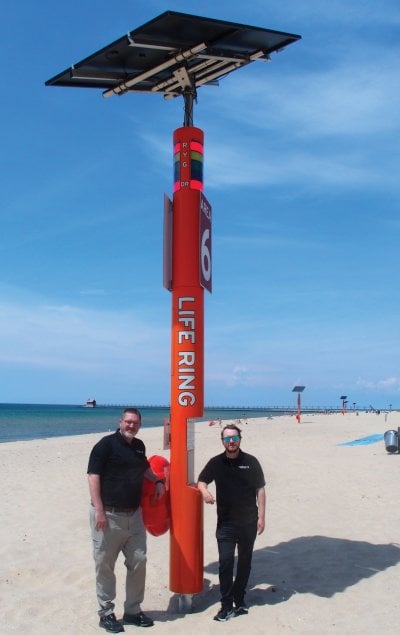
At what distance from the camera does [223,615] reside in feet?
17.1

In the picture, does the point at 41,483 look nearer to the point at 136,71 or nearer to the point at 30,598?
the point at 30,598

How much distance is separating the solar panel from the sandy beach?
17.4 feet

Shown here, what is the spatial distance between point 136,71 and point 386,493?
8273 mm

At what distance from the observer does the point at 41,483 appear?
1310 centimetres

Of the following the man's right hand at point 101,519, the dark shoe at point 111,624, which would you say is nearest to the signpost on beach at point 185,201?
the dark shoe at point 111,624

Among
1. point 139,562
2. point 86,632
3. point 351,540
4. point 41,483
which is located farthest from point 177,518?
point 41,483

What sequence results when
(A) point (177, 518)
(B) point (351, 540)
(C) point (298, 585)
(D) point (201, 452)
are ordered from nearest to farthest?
(A) point (177, 518), (C) point (298, 585), (B) point (351, 540), (D) point (201, 452)

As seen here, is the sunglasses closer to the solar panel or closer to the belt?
the belt

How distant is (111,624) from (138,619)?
254 millimetres

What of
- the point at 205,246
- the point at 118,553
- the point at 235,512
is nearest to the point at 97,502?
the point at 118,553

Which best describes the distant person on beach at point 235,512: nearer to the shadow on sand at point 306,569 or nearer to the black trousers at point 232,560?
the black trousers at point 232,560

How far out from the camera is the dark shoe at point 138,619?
516 centimetres

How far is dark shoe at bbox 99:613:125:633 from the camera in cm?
502

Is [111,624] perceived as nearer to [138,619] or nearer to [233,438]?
[138,619]
